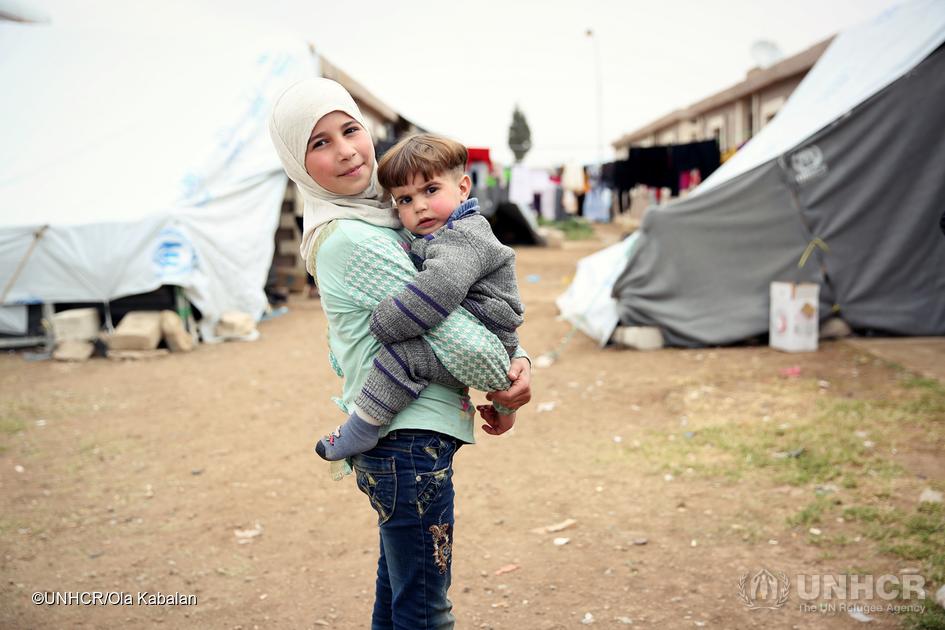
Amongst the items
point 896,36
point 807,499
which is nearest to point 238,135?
point 896,36

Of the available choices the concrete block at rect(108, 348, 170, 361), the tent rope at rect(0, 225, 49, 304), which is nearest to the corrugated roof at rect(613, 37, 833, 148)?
the concrete block at rect(108, 348, 170, 361)

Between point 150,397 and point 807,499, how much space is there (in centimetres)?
523

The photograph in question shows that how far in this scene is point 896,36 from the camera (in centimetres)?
712

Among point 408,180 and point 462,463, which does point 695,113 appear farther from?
point 408,180

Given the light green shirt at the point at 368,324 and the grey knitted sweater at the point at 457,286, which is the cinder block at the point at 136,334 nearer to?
the light green shirt at the point at 368,324

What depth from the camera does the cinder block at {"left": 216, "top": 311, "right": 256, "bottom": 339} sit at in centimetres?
892

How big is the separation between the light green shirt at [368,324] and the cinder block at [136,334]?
6823mm

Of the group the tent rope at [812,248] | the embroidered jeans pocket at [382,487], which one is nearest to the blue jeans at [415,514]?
the embroidered jeans pocket at [382,487]

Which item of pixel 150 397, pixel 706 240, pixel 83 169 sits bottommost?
pixel 150 397

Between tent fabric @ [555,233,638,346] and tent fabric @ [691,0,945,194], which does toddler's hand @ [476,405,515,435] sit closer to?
tent fabric @ [555,233,638,346]

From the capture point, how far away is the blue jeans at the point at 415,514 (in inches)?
72.1

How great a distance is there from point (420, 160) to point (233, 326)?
7.62 meters

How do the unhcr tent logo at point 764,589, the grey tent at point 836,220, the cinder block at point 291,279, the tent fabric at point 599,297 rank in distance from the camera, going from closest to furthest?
the unhcr tent logo at point 764,589, the grey tent at point 836,220, the tent fabric at point 599,297, the cinder block at point 291,279

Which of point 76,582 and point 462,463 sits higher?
point 76,582
